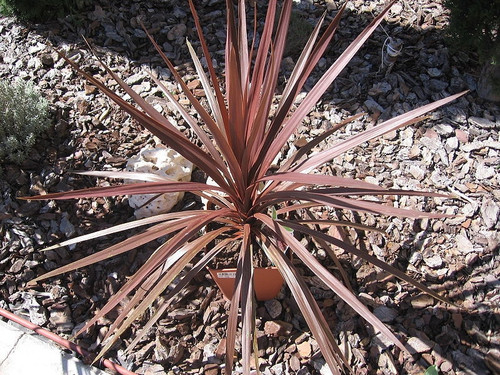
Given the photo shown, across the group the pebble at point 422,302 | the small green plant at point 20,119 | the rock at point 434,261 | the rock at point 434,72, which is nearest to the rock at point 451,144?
the rock at point 434,72

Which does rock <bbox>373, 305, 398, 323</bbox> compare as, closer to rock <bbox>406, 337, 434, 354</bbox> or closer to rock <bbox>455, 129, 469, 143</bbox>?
rock <bbox>406, 337, 434, 354</bbox>

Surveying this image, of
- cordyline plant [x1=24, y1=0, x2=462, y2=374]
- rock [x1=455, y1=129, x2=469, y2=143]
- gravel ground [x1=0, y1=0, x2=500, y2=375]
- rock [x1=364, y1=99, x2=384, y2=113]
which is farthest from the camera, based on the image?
rock [x1=364, y1=99, x2=384, y2=113]

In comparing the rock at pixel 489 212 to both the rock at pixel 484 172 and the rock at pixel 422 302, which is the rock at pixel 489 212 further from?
the rock at pixel 422 302

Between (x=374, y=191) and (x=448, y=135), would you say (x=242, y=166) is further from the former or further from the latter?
(x=448, y=135)

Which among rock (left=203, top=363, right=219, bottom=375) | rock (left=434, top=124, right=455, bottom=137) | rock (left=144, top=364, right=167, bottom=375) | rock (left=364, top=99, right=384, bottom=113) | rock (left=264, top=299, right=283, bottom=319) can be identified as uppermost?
rock (left=364, top=99, right=384, bottom=113)

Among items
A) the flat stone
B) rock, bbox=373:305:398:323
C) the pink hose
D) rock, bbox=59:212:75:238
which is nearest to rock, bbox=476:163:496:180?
the flat stone

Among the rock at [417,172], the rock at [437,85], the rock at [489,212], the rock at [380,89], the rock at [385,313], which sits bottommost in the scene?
the rock at [385,313]

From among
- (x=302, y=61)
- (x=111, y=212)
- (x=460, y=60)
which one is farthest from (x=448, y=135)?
(x=111, y=212)

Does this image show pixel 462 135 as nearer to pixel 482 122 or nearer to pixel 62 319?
pixel 482 122
